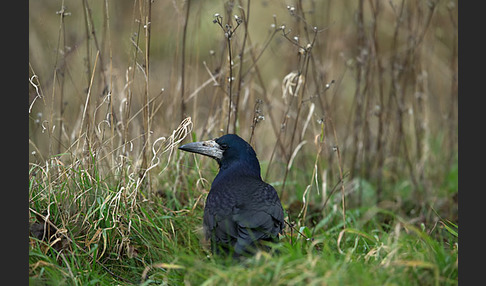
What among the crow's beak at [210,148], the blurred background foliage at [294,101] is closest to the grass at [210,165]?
the blurred background foliage at [294,101]

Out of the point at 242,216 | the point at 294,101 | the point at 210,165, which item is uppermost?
the point at 294,101

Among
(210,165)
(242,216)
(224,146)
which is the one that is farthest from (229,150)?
(210,165)

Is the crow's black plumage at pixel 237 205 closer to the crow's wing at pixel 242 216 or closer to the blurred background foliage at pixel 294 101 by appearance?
the crow's wing at pixel 242 216

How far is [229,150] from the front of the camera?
4.06 metres

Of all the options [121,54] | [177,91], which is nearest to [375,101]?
[177,91]

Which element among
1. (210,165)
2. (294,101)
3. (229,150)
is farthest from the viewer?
(294,101)

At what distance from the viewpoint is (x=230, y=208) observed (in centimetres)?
366

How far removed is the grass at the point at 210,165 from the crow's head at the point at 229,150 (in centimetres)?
Answer: 15

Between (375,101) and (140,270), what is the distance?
11.0ft

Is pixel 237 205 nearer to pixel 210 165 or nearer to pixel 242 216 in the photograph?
pixel 242 216

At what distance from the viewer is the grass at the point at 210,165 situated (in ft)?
10.7

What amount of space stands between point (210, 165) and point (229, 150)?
29.3 inches

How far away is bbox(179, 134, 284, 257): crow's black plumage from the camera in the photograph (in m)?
3.52

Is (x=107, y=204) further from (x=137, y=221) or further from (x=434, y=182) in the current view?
(x=434, y=182)
